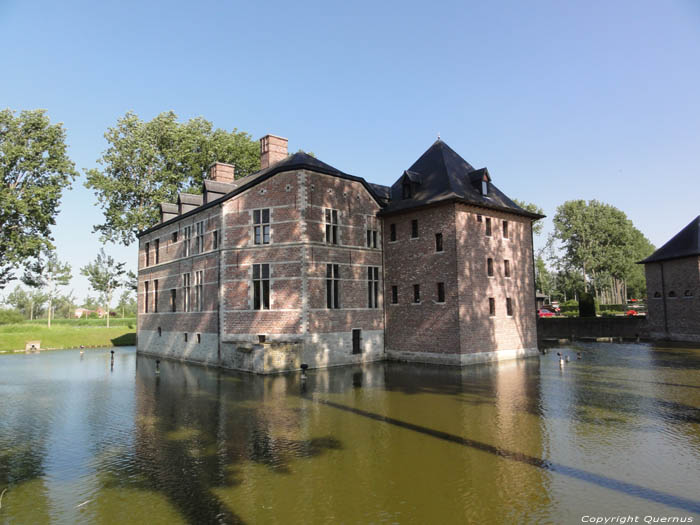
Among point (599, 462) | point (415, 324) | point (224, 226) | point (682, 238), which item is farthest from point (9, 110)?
point (682, 238)

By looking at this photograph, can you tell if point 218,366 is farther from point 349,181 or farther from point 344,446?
point 344,446

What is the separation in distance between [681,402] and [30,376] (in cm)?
2816

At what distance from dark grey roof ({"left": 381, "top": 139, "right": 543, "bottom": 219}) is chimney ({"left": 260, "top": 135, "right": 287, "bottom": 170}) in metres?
8.61

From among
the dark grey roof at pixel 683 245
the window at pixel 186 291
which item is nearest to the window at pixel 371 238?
the window at pixel 186 291

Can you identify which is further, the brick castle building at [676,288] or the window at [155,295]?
the window at [155,295]

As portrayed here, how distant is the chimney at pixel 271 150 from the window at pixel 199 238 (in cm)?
582

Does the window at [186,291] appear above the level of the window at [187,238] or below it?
below

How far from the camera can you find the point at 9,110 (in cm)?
3597

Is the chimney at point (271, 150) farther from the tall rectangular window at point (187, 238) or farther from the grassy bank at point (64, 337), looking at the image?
the grassy bank at point (64, 337)

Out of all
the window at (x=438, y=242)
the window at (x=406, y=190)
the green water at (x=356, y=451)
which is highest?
the window at (x=406, y=190)

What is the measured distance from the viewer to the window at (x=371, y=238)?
88.6 feet

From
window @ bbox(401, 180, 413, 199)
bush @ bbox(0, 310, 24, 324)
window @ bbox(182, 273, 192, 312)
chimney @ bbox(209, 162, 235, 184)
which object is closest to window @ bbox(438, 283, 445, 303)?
window @ bbox(401, 180, 413, 199)

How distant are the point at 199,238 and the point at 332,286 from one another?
33.2ft

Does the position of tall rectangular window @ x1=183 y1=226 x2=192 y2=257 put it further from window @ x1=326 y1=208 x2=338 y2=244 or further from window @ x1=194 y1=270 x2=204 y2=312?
window @ x1=326 y1=208 x2=338 y2=244
